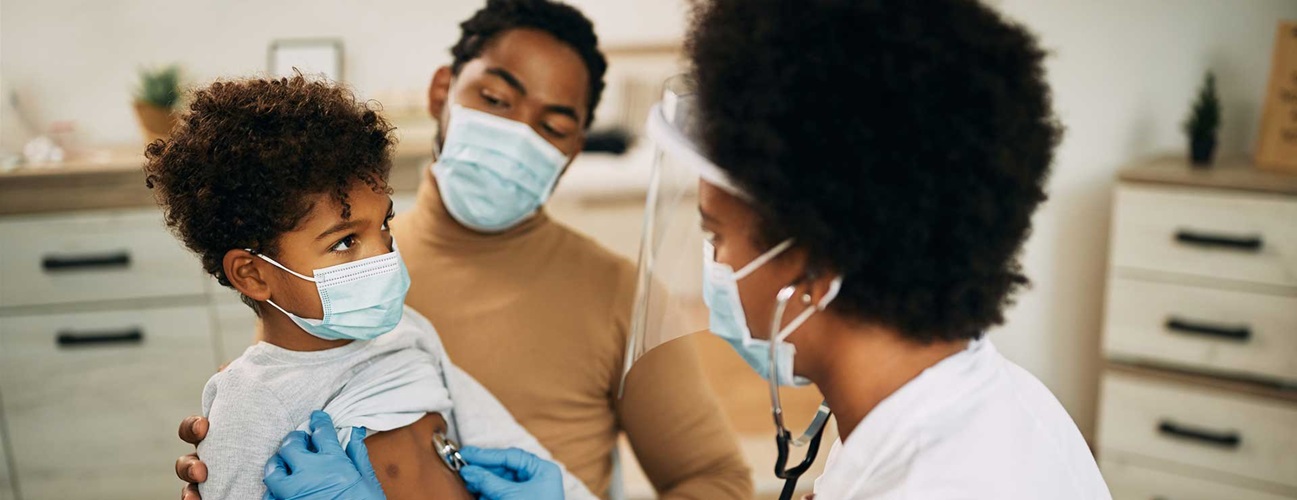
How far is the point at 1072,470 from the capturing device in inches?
31.4

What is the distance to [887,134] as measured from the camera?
2.35 feet

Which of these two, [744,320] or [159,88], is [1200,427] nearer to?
[744,320]

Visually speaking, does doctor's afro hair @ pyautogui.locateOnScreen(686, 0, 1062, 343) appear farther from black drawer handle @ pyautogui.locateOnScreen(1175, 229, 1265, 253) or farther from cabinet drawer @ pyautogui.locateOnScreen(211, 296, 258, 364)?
cabinet drawer @ pyautogui.locateOnScreen(211, 296, 258, 364)

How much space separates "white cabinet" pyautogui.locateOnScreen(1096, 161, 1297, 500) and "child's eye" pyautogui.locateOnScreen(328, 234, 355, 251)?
2.09 m

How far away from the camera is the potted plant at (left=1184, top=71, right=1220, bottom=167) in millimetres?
2461

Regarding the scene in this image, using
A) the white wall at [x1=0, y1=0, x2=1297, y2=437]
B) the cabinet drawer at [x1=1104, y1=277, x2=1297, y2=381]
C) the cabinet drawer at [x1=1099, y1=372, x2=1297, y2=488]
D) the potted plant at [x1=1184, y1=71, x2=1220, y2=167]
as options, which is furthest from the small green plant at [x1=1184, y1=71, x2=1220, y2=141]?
the cabinet drawer at [x1=1099, y1=372, x2=1297, y2=488]

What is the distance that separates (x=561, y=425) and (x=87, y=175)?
74.9 inches

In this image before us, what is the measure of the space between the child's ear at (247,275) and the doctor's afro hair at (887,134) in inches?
21.2

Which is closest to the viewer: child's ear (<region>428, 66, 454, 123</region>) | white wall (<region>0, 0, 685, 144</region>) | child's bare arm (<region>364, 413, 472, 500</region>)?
child's bare arm (<region>364, 413, 472, 500</region>)

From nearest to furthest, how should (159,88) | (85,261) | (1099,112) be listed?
(85,261) < (159,88) < (1099,112)

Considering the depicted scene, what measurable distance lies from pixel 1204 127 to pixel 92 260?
3.04 metres

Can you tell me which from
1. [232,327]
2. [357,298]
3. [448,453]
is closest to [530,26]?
[357,298]

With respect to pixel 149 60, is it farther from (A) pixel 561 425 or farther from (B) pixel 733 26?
(B) pixel 733 26

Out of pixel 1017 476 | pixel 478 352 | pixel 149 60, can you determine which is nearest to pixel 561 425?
pixel 478 352
